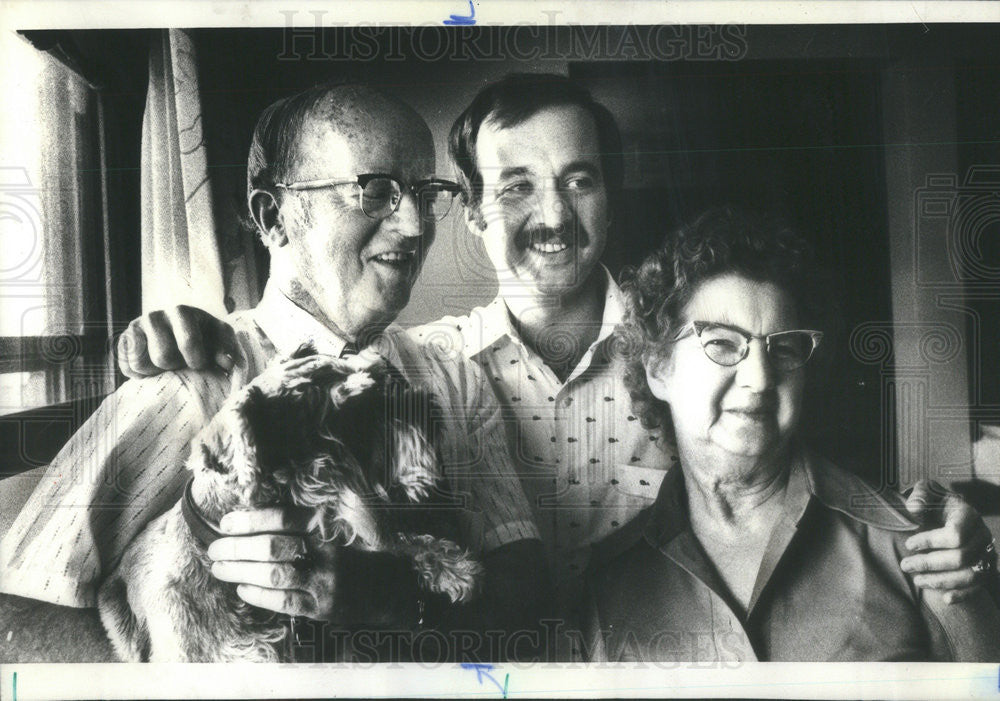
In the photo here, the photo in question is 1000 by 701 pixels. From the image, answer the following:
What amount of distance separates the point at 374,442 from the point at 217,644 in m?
0.71

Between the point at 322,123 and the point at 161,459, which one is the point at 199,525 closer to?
the point at 161,459

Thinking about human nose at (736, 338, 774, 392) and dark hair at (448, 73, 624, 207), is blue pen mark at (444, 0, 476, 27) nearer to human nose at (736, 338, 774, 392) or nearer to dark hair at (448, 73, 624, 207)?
dark hair at (448, 73, 624, 207)

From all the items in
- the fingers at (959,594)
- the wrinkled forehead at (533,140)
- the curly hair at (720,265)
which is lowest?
the fingers at (959,594)

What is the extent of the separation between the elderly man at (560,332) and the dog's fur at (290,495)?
212 mm

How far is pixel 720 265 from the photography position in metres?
2.19

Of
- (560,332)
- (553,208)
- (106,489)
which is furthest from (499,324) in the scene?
(106,489)

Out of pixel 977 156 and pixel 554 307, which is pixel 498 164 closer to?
pixel 554 307

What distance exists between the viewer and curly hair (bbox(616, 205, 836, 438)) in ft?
7.20

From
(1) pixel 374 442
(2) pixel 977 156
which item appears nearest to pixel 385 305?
(1) pixel 374 442

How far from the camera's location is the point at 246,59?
2240 millimetres

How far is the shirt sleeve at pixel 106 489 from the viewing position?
7.24 feet

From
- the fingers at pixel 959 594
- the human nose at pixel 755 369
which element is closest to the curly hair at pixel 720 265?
the human nose at pixel 755 369

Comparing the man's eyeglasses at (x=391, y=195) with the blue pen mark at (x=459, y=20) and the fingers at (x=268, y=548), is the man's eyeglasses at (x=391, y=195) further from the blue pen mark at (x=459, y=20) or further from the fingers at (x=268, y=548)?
the fingers at (x=268, y=548)

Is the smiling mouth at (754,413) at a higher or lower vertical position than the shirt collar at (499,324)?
lower
